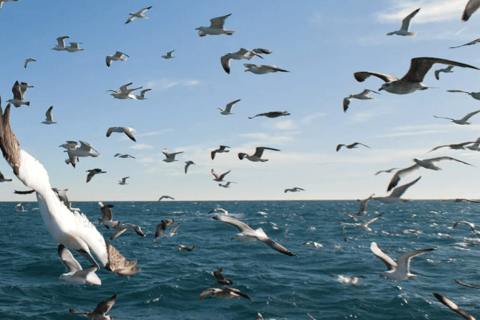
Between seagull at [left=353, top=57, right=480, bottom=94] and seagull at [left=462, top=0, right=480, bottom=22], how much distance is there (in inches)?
64.4

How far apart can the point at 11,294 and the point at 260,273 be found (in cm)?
1017

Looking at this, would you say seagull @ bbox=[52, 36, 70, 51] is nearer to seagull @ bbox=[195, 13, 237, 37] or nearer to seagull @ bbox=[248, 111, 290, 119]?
seagull @ bbox=[195, 13, 237, 37]

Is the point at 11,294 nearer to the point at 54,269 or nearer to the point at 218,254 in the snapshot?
the point at 54,269

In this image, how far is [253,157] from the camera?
16.0 meters

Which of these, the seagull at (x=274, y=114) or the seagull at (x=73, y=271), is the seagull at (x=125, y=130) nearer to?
the seagull at (x=274, y=114)

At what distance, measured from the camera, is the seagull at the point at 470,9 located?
8.27 metres

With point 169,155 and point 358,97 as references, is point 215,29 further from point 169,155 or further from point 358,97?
point 169,155

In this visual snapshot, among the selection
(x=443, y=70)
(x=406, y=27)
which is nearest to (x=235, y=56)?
(x=406, y=27)

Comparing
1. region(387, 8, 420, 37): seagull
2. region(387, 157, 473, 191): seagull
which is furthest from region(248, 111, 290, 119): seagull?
region(387, 8, 420, 37): seagull

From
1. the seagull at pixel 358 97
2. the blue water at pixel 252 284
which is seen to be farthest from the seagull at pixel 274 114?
the blue water at pixel 252 284

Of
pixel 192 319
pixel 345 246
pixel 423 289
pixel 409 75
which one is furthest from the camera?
pixel 345 246

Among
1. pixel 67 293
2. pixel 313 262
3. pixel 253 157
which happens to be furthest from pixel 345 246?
pixel 67 293

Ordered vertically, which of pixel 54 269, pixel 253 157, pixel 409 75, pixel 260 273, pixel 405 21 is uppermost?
pixel 405 21

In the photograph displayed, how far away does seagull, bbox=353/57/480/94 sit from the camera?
25.2 ft
